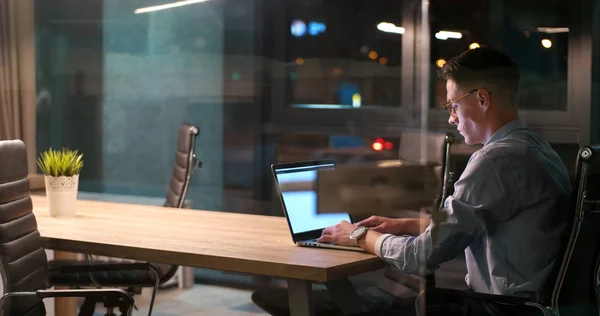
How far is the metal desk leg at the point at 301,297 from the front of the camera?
2.32 metres

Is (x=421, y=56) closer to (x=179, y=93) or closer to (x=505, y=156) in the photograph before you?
(x=505, y=156)

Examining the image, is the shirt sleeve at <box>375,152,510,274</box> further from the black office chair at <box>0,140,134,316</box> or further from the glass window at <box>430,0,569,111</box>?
the black office chair at <box>0,140,134,316</box>

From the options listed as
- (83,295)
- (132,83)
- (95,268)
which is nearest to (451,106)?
(83,295)

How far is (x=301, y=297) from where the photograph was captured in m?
2.34

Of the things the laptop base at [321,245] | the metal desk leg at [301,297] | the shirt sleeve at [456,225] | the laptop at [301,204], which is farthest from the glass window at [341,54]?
the metal desk leg at [301,297]

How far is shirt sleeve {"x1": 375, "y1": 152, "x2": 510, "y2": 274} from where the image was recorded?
2.18m

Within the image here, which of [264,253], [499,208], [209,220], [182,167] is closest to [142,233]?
[209,220]

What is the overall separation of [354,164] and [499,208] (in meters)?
1.36

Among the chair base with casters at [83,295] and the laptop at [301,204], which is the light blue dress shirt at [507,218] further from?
the chair base with casters at [83,295]

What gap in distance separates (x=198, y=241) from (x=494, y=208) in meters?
0.98

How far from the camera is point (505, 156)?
219 centimetres

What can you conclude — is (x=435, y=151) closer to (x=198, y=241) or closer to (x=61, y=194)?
(x=198, y=241)

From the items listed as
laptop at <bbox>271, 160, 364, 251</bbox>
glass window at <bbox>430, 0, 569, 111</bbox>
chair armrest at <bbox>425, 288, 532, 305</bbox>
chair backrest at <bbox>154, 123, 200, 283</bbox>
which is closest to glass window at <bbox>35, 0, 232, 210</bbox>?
chair backrest at <bbox>154, 123, 200, 283</bbox>

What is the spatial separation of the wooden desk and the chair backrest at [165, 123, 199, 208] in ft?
0.94
